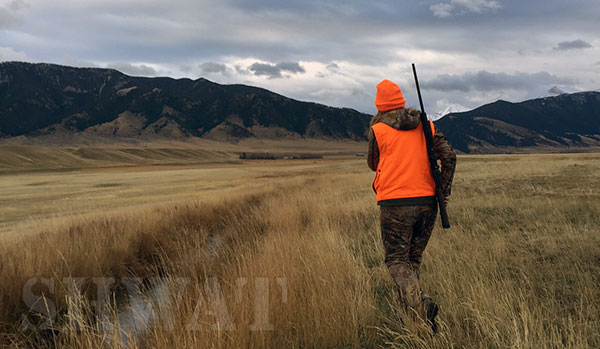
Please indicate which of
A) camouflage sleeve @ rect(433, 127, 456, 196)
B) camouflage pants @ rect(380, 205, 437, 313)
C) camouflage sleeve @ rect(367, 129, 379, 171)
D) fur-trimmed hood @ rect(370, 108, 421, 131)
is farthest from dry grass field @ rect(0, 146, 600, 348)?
fur-trimmed hood @ rect(370, 108, 421, 131)

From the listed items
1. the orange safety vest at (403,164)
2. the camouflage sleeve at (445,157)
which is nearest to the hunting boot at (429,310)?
the orange safety vest at (403,164)

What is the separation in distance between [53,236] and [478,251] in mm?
8923

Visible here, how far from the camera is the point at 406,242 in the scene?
4.17 meters

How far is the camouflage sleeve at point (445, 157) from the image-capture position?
4242 millimetres

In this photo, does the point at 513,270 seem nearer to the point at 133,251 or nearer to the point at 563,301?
the point at 563,301

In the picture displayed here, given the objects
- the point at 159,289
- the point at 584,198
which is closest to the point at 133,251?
the point at 159,289

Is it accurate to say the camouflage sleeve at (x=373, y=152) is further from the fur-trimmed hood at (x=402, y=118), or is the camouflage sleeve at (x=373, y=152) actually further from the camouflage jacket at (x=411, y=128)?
the fur-trimmed hood at (x=402, y=118)

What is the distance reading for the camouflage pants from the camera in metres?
4.02

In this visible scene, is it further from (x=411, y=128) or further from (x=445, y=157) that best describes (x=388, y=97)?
(x=445, y=157)

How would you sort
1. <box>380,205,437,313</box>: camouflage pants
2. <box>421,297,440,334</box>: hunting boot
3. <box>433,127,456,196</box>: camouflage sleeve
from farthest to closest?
<box>433,127,456,196</box>: camouflage sleeve → <box>380,205,437,313</box>: camouflage pants → <box>421,297,440,334</box>: hunting boot

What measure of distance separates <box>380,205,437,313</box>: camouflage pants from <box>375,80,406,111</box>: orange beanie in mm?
1121

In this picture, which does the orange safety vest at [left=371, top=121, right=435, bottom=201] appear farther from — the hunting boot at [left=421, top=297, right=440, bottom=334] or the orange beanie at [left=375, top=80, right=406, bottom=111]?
the hunting boot at [left=421, top=297, right=440, bottom=334]

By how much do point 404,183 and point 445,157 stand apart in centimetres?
66

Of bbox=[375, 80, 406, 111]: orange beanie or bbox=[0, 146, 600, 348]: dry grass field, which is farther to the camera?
bbox=[375, 80, 406, 111]: orange beanie
